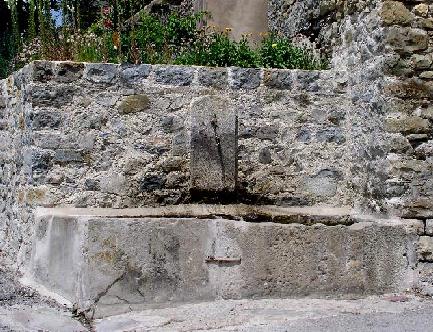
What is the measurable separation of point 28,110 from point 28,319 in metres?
1.74

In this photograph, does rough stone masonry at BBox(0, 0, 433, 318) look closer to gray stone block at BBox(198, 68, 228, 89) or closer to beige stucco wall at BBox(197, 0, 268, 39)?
gray stone block at BBox(198, 68, 228, 89)

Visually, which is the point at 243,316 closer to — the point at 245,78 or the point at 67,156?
the point at 67,156

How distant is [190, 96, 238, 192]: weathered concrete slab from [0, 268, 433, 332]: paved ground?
994 millimetres

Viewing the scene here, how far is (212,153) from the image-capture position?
494cm

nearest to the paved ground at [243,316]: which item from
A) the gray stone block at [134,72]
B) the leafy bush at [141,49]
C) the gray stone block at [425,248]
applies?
the gray stone block at [425,248]

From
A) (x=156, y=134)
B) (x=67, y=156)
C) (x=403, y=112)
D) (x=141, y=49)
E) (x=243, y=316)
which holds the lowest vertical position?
(x=243, y=316)

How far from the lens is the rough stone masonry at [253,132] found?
15.5 feet

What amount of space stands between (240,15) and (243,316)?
4263mm

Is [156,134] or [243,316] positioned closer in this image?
[243,316]

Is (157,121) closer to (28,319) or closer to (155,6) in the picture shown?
(28,319)

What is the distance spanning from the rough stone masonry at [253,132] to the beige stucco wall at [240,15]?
76.4 inches

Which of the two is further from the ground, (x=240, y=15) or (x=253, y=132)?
(x=240, y=15)

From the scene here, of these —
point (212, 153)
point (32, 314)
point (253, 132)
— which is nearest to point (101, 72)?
point (212, 153)

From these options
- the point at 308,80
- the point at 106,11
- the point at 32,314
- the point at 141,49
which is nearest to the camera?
the point at 32,314
